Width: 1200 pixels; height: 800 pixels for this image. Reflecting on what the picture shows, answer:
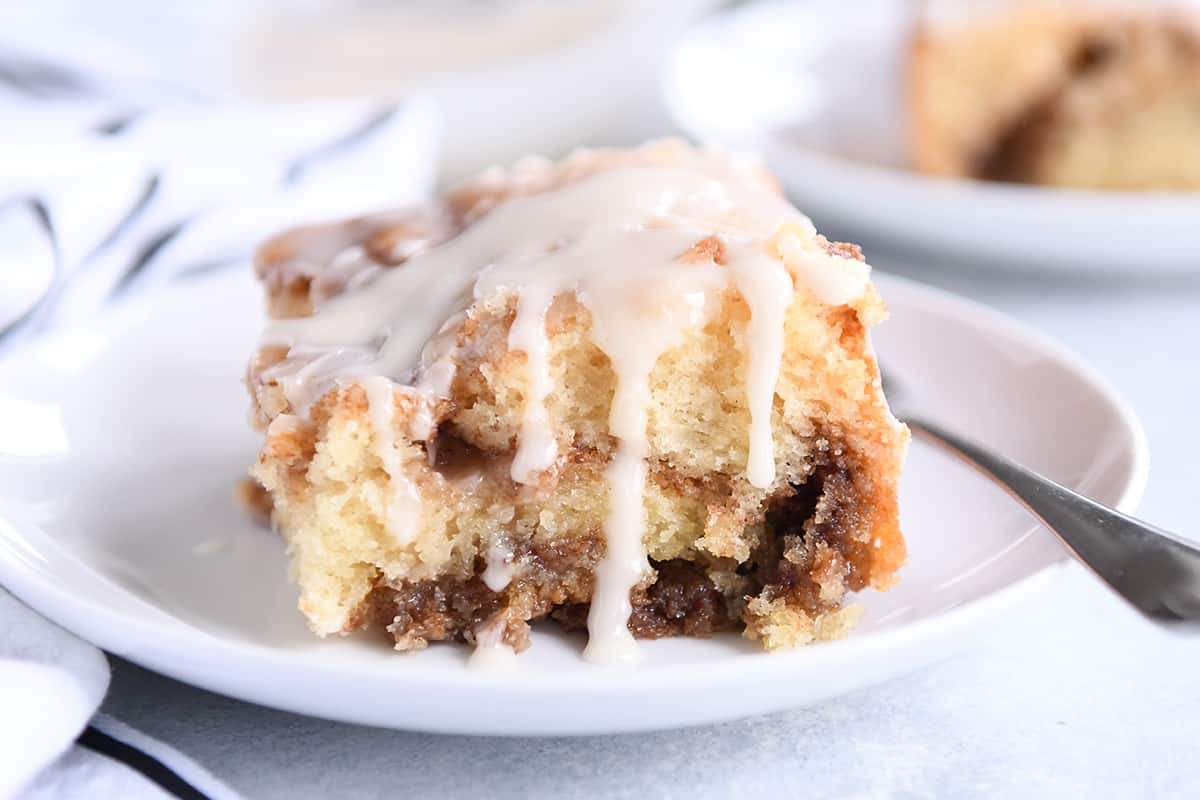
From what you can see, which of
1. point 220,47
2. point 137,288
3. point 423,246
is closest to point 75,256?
point 137,288

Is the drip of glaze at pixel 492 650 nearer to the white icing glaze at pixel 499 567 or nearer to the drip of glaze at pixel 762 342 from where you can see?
the white icing glaze at pixel 499 567

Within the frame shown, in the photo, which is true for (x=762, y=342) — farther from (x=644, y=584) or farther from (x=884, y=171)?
(x=884, y=171)

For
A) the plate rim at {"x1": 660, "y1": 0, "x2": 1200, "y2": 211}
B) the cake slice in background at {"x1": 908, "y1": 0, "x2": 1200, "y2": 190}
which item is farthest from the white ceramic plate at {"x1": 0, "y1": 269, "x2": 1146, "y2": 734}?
the cake slice in background at {"x1": 908, "y1": 0, "x2": 1200, "y2": 190}

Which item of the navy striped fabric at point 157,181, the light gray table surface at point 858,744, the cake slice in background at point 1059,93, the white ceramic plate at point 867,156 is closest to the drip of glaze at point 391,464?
the light gray table surface at point 858,744

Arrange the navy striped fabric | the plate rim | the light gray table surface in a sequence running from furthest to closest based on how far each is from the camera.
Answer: the plate rim < the navy striped fabric < the light gray table surface

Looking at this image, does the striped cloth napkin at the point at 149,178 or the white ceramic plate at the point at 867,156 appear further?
the white ceramic plate at the point at 867,156

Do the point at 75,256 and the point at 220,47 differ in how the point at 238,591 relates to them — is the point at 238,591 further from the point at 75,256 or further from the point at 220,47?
the point at 220,47

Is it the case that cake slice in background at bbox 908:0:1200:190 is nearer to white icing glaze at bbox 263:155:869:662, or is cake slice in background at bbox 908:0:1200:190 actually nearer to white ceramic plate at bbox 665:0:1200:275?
white ceramic plate at bbox 665:0:1200:275
